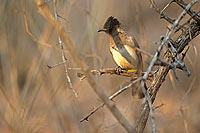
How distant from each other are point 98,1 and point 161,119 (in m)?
2.46

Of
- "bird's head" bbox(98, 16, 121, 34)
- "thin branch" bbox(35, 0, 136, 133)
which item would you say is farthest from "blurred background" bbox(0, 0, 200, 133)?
"thin branch" bbox(35, 0, 136, 133)

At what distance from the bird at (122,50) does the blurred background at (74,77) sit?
6.7 inches

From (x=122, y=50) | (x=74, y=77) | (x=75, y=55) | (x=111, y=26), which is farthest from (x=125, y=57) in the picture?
(x=74, y=77)

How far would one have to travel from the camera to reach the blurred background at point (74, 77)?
3.23 m

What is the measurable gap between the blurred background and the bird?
0.17 metres

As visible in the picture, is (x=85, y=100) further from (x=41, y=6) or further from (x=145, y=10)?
(x=41, y=6)

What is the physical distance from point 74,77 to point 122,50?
227 cm

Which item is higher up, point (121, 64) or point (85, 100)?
point (121, 64)

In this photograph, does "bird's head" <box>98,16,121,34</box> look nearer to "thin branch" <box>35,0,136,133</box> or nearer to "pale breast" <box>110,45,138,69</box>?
"pale breast" <box>110,45,138,69</box>

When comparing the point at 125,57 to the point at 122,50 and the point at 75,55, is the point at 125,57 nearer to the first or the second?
the point at 122,50

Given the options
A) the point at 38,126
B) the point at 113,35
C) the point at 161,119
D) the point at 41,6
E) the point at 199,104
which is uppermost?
the point at 41,6

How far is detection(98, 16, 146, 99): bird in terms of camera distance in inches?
128

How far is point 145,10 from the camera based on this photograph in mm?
8828

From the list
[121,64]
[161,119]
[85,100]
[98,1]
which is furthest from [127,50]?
[85,100]
